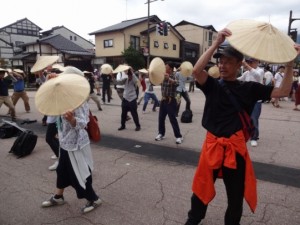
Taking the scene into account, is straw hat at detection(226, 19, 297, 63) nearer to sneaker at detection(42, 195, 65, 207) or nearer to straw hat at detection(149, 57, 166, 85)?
sneaker at detection(42, 195, 65, 207)

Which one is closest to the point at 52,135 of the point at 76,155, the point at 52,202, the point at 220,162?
the point at 52,202

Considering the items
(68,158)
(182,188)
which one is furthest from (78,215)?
(182,188)

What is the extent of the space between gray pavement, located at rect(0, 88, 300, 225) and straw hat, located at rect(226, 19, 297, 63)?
1902 millimetres

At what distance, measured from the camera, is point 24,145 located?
5414mm

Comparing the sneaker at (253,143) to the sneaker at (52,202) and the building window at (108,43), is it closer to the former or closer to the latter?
the sneaker at (52,202)

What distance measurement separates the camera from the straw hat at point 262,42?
1.97m

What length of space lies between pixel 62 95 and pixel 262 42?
172 centimetres

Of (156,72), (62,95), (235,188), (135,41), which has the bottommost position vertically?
(235,188)

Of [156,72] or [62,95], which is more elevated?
[156,72]

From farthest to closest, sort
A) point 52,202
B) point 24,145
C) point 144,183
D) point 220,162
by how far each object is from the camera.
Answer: point 24,145 → point 144,183 → point 52,202 → point 220,162

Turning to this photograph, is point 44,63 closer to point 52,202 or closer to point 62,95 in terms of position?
point 52,202

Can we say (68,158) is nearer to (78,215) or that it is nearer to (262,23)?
(78,215)

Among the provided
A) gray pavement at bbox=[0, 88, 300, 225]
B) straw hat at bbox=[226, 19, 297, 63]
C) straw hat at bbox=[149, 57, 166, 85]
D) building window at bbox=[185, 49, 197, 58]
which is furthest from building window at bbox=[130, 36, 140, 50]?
straw hat at bbox=[226, 19, 297, 63]

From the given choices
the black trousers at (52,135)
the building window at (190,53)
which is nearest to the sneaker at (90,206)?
the black trousers at (52,135)
